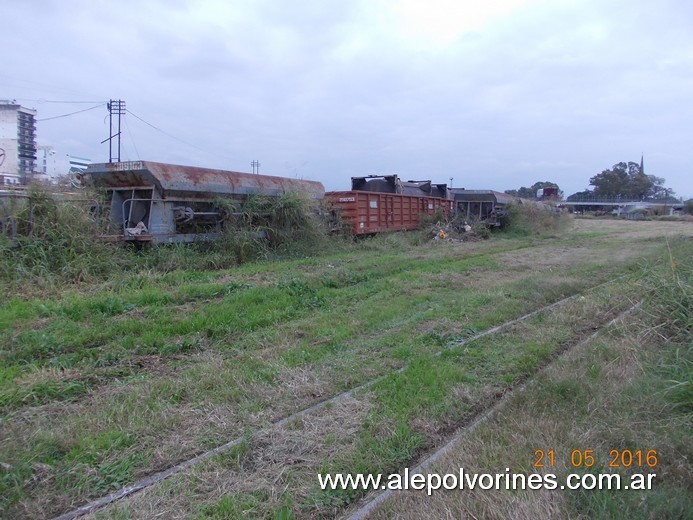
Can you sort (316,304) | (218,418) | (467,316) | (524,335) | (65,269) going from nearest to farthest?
(218,418) → (524,335) → (467,316) → (316,304) → (65,269)

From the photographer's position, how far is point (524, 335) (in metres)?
5.79

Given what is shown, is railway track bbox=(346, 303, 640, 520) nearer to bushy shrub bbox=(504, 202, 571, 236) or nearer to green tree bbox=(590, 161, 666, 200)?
bushy shrub bbox=(504, 202, 571, 236)

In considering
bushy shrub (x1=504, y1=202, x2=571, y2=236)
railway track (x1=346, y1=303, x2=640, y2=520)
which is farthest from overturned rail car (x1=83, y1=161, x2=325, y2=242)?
bushy shrub (x1=504, y1=202, x2=571, y2=236)

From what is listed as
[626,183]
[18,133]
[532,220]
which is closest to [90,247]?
[532,220]

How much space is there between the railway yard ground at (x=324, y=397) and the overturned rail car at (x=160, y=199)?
270 cm

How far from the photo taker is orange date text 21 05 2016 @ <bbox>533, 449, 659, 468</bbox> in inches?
120

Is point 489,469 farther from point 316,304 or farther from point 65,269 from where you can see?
point 65,269

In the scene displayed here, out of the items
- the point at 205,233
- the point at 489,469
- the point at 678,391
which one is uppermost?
the point at 205,233

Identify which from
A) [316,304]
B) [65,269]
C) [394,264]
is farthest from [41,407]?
[394,264]

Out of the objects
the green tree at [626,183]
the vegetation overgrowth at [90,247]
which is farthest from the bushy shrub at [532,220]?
the green tree at [626,183]

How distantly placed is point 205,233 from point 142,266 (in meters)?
2.14

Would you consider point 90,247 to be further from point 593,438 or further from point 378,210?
point 378,210

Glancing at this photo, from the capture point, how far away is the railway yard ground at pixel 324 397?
9.12 feet

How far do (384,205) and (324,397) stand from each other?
1425 centimetres
